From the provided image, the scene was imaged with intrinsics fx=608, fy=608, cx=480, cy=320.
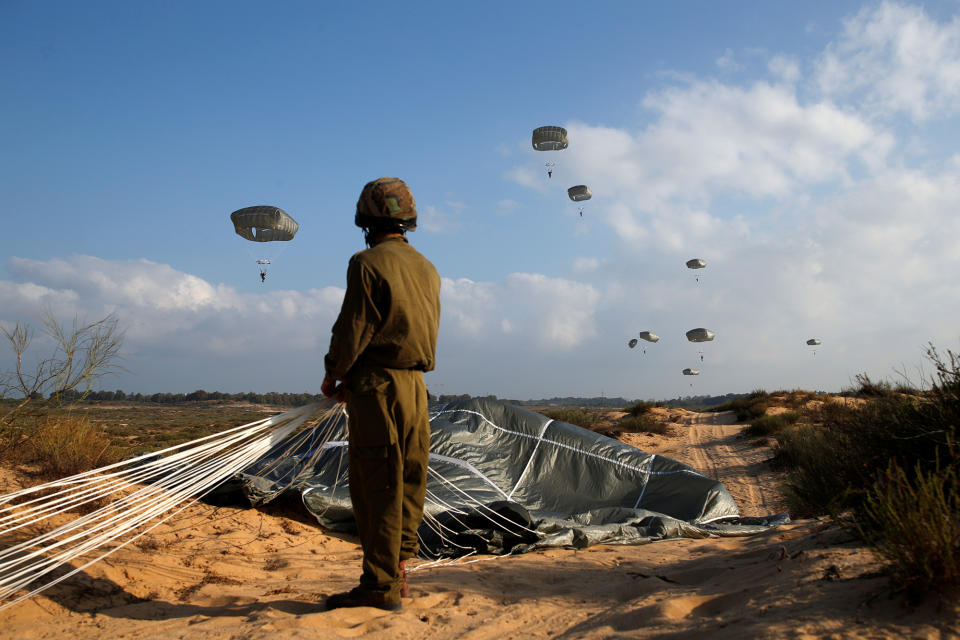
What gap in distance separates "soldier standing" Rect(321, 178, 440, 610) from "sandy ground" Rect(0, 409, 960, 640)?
24 cm

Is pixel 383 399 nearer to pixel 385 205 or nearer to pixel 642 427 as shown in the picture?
pixel 385 205

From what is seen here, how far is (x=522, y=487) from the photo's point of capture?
6137mm

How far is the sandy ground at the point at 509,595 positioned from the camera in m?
2.06

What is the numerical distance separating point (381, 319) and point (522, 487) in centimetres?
404

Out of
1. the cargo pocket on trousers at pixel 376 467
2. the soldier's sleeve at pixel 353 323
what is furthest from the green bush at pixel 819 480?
the soldier's sleeve at pixel 353 323

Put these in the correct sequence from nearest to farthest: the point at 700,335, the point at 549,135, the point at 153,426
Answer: the point at 153,426, the point at 549,135, the point at 700,335

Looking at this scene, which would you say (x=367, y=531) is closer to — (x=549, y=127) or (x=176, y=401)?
(x=549, y=127)

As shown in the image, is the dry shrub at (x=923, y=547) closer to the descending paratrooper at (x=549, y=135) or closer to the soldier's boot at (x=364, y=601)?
the soldier's boot at (x=364, y=601)

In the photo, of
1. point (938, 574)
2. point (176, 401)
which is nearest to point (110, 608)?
point (938, 574)

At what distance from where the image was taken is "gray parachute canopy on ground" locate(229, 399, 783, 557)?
4.41 meters

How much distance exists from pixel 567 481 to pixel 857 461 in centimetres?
338

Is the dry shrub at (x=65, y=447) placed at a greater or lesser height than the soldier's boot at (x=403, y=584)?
greater

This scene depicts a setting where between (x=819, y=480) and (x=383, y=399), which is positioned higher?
(x=383, y=399)

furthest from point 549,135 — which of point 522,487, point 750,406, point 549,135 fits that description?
point 522,487
